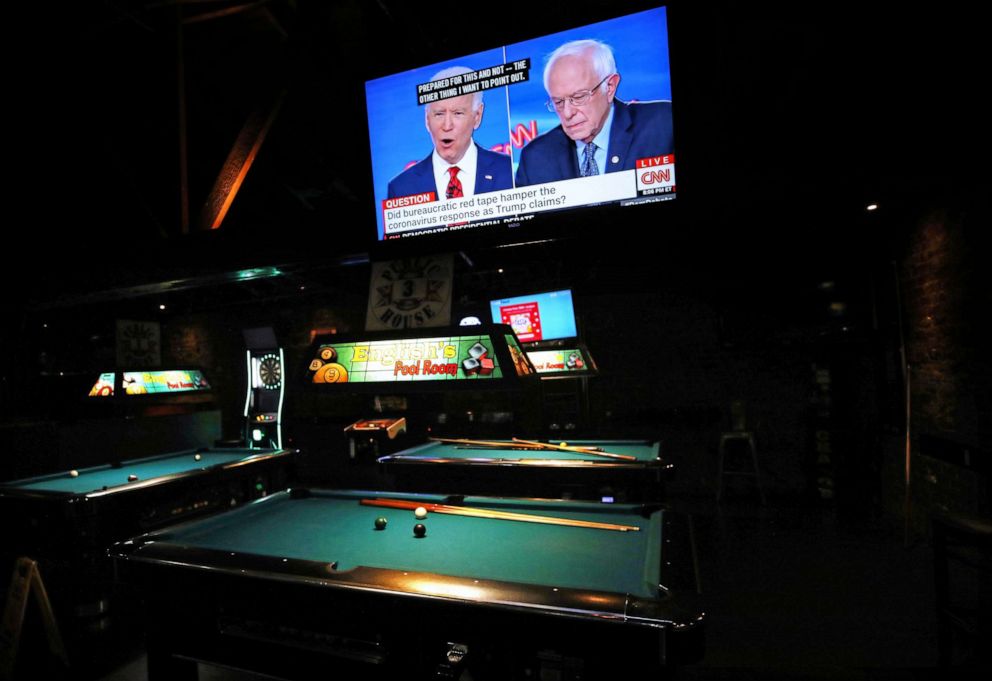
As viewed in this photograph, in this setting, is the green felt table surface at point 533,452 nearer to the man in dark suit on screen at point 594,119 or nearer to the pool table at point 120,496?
the pool table at point 120,496

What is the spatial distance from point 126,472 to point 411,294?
9.25 ft

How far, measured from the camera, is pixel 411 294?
3123mm

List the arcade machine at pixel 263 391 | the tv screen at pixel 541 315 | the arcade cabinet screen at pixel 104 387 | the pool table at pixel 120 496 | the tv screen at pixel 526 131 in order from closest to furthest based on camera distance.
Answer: the tv screen at pixel 526 131 < the pool table at pixel 120 496 < the tv screen at pixel 541 315 < the arcade machine at pixel 263 391 < the arcade cabinet screen at pixel 104 387

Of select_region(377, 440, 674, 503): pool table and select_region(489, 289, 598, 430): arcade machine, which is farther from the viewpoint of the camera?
select_region(489, 289, 598, 430): arcade machine

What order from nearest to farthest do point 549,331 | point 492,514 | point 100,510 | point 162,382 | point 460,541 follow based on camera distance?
point 460,541, point 492,514, point 100,510, point 549,331, point 162,382

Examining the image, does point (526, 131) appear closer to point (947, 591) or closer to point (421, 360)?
point (421, 360)

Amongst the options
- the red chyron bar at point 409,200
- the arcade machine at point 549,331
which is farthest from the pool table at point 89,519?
the arcade machine at point 549,331

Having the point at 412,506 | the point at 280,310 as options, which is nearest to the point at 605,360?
the point at 412,506

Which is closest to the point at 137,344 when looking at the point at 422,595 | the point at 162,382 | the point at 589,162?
Answer: the point at 162,382

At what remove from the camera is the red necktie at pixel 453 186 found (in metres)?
2.86

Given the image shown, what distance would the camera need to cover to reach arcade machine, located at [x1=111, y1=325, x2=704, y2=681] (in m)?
1.43

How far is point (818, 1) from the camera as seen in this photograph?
9.59 feet

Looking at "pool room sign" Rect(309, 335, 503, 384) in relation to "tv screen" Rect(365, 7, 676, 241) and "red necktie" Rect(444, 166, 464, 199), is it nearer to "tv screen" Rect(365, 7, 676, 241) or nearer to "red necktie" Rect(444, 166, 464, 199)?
"tv screen" Rect(365, 7, 676, 241)

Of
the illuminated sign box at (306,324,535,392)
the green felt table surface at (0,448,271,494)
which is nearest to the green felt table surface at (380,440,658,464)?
the illuminated sign box at (306,324,535,392)
